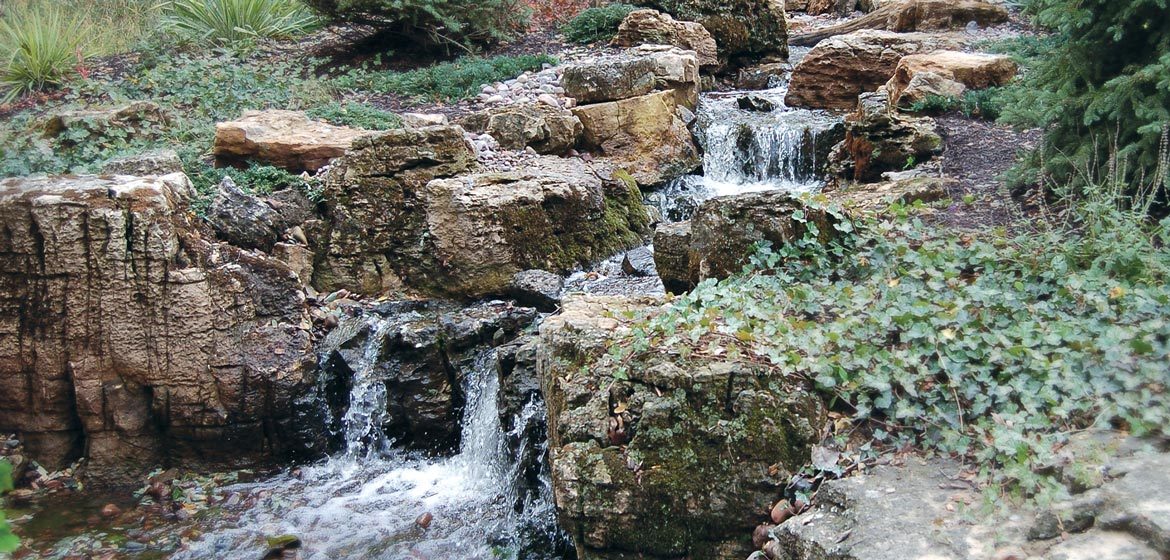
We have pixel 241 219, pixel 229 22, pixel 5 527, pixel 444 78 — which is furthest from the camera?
pixel 229 22

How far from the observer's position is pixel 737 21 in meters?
13.2

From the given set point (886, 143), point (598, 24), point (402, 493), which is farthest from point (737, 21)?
point (402, 493)

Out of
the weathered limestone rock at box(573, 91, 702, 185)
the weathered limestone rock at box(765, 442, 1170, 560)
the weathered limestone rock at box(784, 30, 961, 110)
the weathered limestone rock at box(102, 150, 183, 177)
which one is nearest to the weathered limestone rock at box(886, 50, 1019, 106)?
the weathered limestone rock at box(784, 30, 961, 110)

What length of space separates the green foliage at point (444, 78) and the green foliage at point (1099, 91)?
6779mm

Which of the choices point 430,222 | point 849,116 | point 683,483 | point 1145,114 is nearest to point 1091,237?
point 1145,114

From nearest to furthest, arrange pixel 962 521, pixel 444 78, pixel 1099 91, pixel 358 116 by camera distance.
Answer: pixel 962 521 → pixel 1099 91 → pixel 358 116 → pixel 444 78

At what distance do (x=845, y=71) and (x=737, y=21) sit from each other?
8.19ft

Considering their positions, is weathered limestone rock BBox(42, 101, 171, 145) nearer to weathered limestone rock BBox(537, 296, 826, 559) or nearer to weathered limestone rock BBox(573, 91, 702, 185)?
weathered limestone rock BBox(573, 91, 702, 185)

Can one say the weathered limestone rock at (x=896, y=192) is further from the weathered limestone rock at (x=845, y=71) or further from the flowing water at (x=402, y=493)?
the weathered limestone rock at (x=845, y=71)

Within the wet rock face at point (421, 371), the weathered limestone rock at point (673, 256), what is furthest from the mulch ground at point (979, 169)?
the wet rock face at point (421, 371)

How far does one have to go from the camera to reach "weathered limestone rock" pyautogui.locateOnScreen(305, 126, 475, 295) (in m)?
7.72

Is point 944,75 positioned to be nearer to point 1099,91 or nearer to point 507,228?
point 1099,91

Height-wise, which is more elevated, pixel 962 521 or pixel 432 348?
pixel 962 521

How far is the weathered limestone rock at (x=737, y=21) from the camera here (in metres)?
13.1
